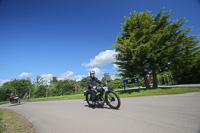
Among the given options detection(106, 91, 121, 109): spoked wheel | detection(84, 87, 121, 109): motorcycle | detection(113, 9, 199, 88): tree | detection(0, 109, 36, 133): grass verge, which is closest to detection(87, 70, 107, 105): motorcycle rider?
detection(84, 87, 121, 109): motorcycle

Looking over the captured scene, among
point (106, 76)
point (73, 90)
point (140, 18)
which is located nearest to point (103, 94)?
point (140, 18)

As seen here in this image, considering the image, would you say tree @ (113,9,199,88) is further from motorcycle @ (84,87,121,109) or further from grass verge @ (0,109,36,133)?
grass verge @ (0,109,36,133)

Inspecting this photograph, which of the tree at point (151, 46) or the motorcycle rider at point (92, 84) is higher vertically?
the tree at point (151, 46)

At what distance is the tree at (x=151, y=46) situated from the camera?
11.1 m

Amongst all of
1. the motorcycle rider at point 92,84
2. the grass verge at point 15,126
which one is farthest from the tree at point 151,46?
Result: the grass verge at point 15,126

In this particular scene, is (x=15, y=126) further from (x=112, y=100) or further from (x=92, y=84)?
(x=112, y=100)

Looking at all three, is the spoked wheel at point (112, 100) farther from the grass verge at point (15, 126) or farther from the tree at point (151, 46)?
the tree at point (151, 46)

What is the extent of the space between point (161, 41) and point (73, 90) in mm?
23628

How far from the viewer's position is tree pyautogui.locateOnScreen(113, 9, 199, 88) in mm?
11062

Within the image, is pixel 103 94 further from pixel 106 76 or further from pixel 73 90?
pixel 106 76

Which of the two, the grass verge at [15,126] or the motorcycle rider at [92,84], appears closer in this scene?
the grass verge at [15,126]

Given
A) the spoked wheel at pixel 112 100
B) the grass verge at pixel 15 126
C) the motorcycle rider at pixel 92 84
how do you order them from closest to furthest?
the grass verge at pixel 15 126, the spoked wheel at pixel 112 100, the motorcycle rider at pixel 92 84

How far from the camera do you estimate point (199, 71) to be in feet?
53.1

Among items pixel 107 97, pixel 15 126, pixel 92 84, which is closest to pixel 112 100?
pixel 107 97
